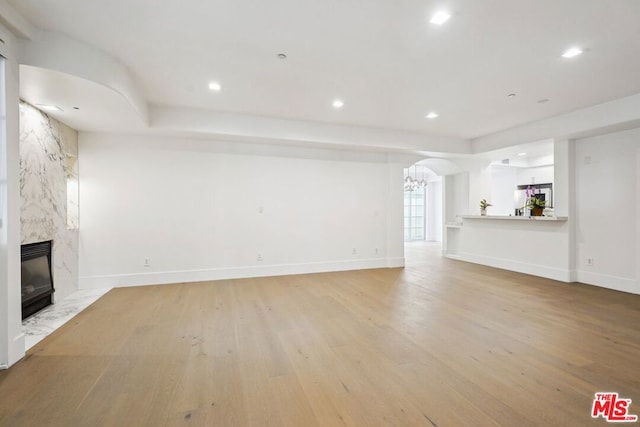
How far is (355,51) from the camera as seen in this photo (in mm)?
2982

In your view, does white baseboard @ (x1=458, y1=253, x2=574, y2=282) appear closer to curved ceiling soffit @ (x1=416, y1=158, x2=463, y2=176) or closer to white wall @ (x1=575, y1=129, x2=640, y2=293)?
white wall @ (x1=575, y1=129, x2=640, y2=293)

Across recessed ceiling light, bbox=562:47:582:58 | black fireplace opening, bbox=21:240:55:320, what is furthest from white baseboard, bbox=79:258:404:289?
recessed ceiling light, bbox=562:47:582:58

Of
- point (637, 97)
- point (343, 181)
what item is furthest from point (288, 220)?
point (637, 97)

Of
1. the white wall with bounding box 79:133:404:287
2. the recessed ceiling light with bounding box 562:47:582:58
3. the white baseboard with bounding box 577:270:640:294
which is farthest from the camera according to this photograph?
the white wall with bounding box 79:133:404:287

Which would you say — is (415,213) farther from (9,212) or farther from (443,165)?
(9,212)

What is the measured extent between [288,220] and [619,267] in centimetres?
566

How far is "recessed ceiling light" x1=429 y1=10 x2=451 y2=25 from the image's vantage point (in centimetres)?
238

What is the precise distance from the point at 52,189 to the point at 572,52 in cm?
643

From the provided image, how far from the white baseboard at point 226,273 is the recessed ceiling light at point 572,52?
4.57 meters

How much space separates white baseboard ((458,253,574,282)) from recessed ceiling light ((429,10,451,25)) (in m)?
5.11

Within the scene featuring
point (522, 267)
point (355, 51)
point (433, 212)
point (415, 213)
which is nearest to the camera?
point (355, 51)

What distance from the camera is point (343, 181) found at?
633 centimetres

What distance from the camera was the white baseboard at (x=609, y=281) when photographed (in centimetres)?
459

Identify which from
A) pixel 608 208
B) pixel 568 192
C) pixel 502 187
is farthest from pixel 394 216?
pixel 502 187
